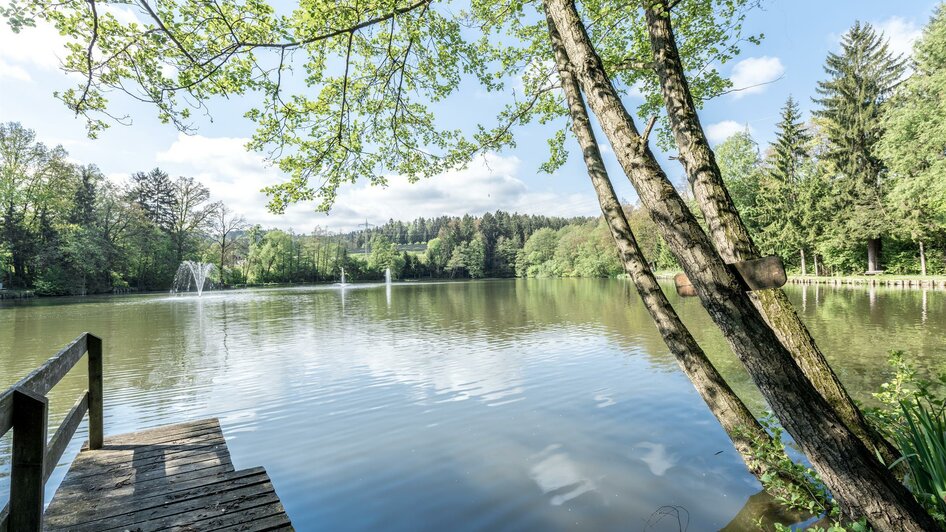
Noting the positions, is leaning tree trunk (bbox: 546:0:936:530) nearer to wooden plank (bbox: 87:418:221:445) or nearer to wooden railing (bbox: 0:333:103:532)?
wooden railing (bbox: 0:333:103:532)

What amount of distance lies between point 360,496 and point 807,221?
3980 centimetres

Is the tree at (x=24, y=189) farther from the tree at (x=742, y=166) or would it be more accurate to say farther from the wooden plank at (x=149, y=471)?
the tree at (x=742, y=166)

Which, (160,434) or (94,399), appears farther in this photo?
(160,434)

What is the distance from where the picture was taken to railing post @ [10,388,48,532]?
1.90 m

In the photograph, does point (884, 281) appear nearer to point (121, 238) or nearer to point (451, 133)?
point (451, 133)

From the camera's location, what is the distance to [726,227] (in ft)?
9.91

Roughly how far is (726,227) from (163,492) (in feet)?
14.4

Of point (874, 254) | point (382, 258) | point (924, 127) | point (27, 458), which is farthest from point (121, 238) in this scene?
point (874, 254)

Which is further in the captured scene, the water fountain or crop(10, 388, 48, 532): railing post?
the water fountain

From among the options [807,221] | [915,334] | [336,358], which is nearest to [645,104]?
[336,358]

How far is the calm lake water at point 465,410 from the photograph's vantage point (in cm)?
440

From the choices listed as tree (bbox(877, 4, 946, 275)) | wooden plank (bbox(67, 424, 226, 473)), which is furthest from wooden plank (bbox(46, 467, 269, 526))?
tree (bbox(877, 4, 946, 275))

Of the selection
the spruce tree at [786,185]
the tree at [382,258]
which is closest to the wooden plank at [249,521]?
the spruce tree at [786,185]

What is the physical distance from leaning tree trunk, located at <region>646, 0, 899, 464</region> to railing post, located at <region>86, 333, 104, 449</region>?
5.23 metres
